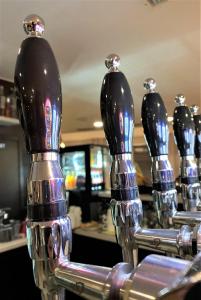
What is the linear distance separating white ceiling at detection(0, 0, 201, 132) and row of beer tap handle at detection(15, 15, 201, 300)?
1.93ft

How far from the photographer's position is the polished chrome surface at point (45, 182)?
29cm

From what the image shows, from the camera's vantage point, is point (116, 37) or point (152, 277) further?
point (116, 37)

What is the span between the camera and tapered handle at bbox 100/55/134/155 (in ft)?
1.32

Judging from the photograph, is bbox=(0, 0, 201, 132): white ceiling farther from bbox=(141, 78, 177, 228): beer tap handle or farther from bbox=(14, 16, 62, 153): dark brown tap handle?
bbox=(14, 16, 62, 153): dark brown tap handle

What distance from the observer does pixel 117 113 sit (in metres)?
0.40

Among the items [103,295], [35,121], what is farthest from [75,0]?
[103,295]

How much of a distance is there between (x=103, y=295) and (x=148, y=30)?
1085 millimetres

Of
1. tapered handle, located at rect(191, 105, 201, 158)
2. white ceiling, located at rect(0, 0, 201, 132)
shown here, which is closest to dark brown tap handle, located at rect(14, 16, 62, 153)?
tapered handle, located at rect(191, 105, 201, 158)

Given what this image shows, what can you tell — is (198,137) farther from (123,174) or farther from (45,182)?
(45,182)

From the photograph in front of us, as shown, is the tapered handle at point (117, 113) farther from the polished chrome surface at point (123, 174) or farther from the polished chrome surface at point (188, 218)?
the polished chrome surface at point (188, 218)

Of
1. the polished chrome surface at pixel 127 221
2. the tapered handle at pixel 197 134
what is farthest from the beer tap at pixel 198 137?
the polished chrome surface at pixel 127 221

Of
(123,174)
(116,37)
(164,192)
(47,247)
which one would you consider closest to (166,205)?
(164,192)

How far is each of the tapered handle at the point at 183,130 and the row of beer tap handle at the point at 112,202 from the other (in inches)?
3.3

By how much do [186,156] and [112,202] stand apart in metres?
0.24
